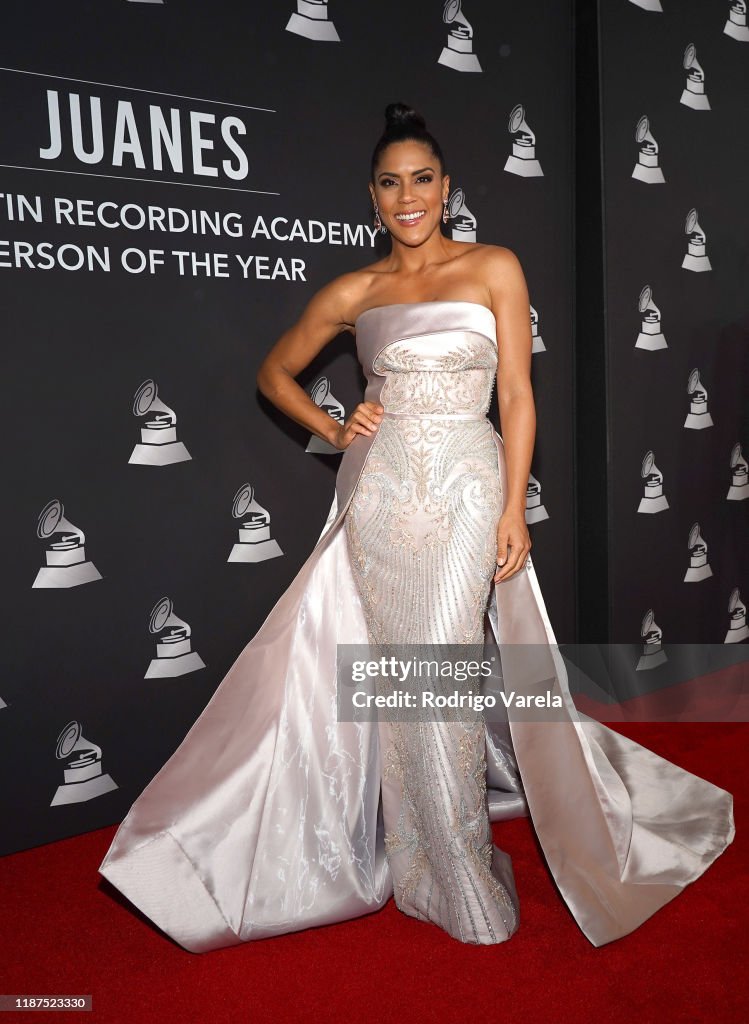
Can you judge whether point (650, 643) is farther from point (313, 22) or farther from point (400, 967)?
point (313, 22)

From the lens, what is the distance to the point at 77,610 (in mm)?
3340

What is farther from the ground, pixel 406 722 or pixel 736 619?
pixel 406 722

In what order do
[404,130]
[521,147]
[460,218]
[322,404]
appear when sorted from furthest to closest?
[521,147], [460,218], [322,404], [404,130]

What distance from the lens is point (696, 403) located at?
4.46 m

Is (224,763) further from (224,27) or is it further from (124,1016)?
(224,27)

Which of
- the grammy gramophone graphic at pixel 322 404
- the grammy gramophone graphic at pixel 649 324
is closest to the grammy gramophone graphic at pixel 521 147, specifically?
the grammy gramophone graphic at pixel 649 324

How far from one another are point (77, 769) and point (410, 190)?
234cm

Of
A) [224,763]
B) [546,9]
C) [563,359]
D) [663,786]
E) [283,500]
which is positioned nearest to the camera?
[224,763]

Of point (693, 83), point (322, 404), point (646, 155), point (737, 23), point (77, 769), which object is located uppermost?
point (737, 23)

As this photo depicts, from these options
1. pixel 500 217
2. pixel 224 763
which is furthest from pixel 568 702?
pixel 500 217

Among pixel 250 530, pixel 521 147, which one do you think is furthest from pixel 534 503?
pixel 521 147

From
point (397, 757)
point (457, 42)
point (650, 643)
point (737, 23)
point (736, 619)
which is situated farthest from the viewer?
point (736, 619)

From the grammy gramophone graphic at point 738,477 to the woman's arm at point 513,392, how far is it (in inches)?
92.7

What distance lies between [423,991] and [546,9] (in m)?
3.88
